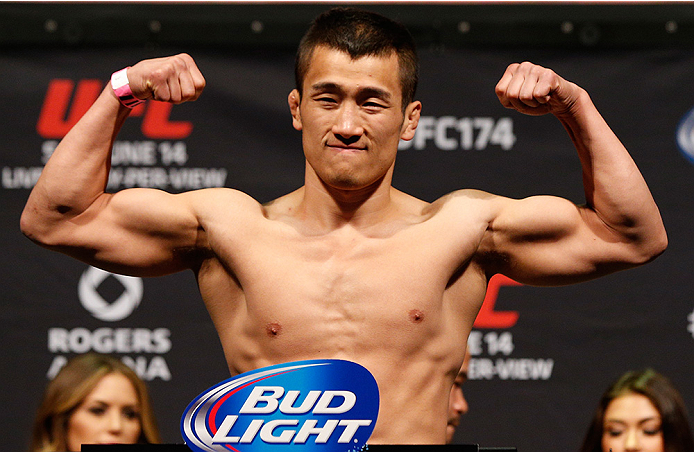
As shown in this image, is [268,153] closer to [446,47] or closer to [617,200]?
[446,47]

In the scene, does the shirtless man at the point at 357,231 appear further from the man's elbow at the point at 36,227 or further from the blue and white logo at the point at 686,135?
the blue and white logo at the point at 686,135

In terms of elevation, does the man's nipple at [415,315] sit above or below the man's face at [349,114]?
below

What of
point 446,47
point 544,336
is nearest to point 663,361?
point 544,336

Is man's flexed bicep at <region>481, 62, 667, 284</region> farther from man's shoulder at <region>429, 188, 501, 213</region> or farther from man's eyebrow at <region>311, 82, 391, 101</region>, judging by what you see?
man's eyebrow at <region>311, 82, 391, 101</region>

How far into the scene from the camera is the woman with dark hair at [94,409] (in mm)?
2365

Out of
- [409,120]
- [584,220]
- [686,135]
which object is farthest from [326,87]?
[686,135]

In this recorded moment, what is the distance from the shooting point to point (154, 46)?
9.07 feet

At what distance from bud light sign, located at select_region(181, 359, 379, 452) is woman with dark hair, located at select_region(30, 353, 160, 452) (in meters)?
1.26

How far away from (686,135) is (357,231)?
65.5 inches

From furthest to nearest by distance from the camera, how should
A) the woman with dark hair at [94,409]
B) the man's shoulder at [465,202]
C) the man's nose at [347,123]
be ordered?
the woman with dark hair at [94,409] < the man's shoulder at [465,202] < the man's nose at [347,123]

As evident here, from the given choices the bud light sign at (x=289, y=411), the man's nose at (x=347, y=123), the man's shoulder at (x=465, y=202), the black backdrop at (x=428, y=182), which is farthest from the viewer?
the black backdrop at (x=428, y=182)

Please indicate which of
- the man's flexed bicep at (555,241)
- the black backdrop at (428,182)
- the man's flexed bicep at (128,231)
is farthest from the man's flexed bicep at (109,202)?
the black backdrop at (428,182)

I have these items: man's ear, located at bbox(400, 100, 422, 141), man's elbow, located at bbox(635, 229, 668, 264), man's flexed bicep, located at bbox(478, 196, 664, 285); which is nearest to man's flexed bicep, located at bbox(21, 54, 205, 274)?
man's ear, located at bbox(400, 100, 422, 141)

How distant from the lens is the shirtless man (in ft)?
4.86
